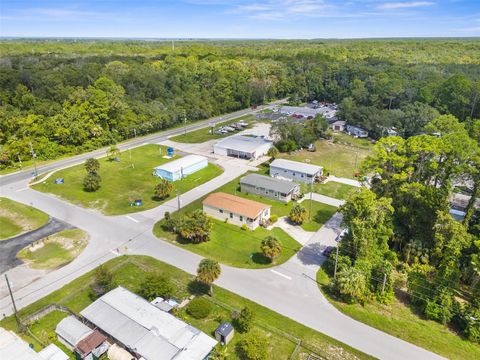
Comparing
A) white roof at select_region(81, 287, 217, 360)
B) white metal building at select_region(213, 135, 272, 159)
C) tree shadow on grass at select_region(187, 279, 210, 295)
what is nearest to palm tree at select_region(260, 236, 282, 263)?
tree shadow on grass at select_region(187, 279, 210, 295)

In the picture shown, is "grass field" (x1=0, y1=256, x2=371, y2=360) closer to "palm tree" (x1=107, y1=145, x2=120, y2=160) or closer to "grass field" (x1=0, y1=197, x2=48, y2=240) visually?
"grass field" (x1=0, y1=197, x2=48, y2=240)

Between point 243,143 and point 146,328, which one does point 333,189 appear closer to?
point 243,143

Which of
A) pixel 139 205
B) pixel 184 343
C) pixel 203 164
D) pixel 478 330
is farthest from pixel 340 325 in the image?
pixel 203 164

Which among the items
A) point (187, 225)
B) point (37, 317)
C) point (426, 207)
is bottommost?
point (37, 317)

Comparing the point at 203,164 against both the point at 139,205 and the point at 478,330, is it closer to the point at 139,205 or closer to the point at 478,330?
the point at 139,205

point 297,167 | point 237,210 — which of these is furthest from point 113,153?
point 297,167
